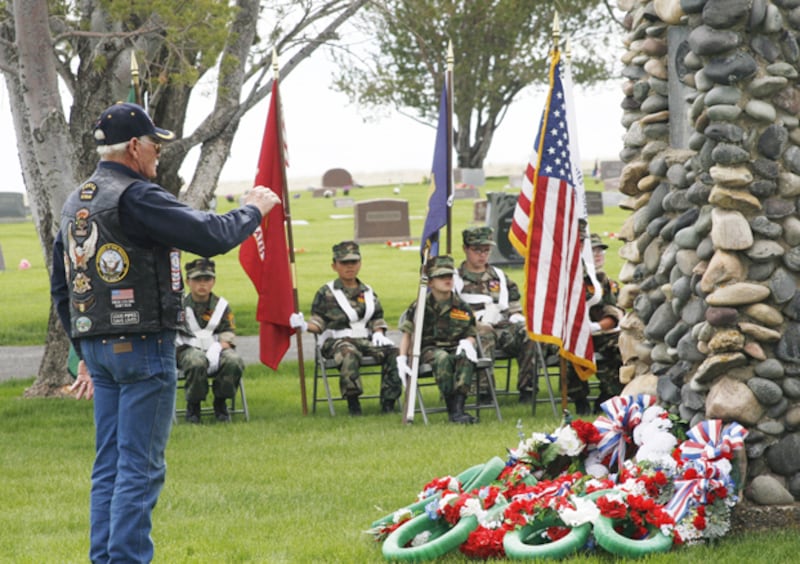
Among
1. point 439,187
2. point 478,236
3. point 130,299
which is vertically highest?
Answer: point 439,187

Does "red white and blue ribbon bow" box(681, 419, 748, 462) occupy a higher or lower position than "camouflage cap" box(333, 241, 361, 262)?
lower

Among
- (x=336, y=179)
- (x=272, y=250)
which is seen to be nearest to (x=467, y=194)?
(x=336, y=179)

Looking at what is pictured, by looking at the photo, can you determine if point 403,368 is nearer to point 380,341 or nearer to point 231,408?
point 380,341

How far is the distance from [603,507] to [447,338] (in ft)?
18.2

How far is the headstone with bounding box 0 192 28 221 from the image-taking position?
146 feet

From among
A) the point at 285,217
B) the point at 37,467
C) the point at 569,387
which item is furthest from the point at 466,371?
the point at 37,467

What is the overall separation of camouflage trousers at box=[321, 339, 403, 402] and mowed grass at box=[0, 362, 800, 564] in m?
0.32

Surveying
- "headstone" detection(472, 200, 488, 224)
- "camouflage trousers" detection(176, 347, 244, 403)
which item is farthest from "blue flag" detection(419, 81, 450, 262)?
"headstone" detection(472, 200, 488, 224)

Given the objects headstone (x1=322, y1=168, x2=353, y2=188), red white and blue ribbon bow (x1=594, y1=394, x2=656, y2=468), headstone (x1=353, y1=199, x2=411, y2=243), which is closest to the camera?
red white and blue ribbon bow (x1=594, y1=394, x2=656, y2=468)

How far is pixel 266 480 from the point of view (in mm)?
9086

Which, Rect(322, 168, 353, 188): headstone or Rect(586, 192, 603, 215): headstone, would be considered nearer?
Rect(586, 192, 603, 215): headstone

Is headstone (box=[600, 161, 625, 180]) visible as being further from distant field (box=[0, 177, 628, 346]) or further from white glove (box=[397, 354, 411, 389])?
white glove (box=[397, 354, 411, 389])

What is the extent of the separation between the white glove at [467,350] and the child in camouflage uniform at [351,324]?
0.86 meters

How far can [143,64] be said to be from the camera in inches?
549
